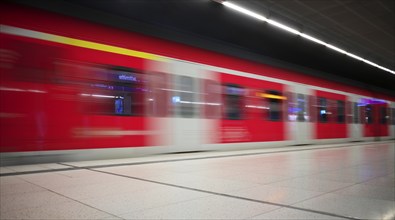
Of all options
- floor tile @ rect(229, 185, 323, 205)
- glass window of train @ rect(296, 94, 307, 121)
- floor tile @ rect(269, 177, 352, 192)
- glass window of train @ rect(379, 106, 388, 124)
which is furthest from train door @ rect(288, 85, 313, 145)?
glass window of train @ rect(379, 106, 388, 124)

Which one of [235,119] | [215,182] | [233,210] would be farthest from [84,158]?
[235,119]

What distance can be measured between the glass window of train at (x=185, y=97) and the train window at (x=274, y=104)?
143 inches

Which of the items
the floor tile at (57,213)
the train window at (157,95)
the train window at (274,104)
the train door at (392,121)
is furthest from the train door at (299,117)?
the train door at (392,121)

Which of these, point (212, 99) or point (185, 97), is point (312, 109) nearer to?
point (212, 99)

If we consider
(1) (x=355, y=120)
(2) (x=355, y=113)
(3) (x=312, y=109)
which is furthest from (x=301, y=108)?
(2) (x=355, y=113)

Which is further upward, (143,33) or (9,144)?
(143,33)

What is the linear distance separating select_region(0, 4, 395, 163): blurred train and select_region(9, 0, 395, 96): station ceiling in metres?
0.36

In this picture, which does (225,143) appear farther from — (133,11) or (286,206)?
(286,206)

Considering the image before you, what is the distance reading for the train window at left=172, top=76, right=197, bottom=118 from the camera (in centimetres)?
761

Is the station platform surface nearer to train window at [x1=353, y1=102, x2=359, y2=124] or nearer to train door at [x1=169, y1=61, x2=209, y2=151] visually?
train door at [x1=169, y1=61, x2=209, y2=151]

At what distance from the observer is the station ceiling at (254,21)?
7589mm

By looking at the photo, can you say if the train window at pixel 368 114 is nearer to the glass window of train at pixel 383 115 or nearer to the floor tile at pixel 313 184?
the glass window of train at pixel 383 115

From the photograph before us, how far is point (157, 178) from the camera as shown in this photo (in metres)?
4.38

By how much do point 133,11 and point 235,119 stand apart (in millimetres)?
4488
